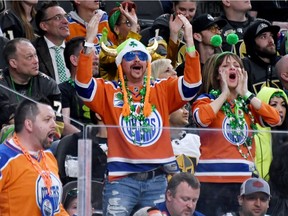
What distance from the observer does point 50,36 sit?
1229 cm

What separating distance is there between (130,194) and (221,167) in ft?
2.30

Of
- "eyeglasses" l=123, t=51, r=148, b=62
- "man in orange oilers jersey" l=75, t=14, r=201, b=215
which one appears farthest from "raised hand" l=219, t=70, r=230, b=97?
"eyeglasses" l=123, t=51, r=148, b=62

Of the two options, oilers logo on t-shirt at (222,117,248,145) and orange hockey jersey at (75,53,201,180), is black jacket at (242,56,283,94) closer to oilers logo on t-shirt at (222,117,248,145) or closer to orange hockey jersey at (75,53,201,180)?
orange hockey jersey at (75,53,201,180)

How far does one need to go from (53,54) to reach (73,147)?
12.2ft

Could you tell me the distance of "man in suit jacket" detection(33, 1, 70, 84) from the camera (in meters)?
12.0

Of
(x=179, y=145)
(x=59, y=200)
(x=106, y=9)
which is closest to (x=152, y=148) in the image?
(x=179, y=145)

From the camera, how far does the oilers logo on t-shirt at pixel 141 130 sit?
8914mm

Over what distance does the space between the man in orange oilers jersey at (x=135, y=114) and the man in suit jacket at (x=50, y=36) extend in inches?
69.2

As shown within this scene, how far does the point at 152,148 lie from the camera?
30.4 feet

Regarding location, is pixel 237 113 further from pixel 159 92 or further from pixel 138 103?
pixel 138 103

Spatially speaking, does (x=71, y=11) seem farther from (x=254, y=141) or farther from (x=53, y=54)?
(x=254, y=141)

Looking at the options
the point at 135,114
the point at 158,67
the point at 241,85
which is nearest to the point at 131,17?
the point at 158,67

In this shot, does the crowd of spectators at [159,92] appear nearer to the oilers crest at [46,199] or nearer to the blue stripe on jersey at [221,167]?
the blue stripe on jersey at [221,167]

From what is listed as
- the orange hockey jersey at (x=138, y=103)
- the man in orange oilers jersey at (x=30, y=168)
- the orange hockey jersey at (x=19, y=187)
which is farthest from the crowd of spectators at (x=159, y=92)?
the orange hockey jersey at (x=19, y=187)
